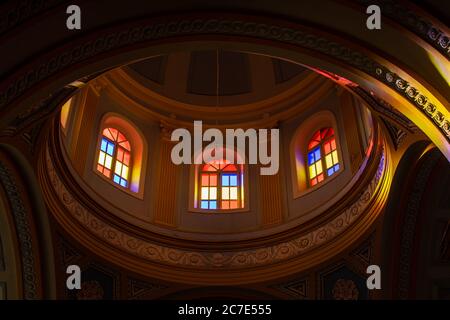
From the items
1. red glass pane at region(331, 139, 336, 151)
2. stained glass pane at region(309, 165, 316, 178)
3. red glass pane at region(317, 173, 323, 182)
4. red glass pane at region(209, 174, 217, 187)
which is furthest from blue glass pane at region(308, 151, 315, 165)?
red glass pane at region(209, 174, 217, 187)

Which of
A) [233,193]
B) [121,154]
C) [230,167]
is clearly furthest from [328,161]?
[121,154]

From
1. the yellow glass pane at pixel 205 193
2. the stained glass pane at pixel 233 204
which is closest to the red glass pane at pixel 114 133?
the yellow glass pane at pixel 205 193

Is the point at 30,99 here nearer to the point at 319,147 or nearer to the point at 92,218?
the point at 92,218

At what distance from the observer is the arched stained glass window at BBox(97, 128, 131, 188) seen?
1470 cm

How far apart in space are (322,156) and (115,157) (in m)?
4.68

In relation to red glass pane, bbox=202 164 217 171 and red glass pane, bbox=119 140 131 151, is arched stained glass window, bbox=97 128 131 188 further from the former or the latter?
red glass pane, bbox=202 164 217 171

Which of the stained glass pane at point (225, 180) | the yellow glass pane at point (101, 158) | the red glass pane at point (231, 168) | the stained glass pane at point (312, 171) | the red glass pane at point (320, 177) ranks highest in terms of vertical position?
the red glass pane at point (231, 168)

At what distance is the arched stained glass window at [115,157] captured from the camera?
14695 mm

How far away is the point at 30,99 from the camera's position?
27.7 ft

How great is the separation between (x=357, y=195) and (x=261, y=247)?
2.51 metres

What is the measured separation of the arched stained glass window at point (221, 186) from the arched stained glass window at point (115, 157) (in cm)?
181

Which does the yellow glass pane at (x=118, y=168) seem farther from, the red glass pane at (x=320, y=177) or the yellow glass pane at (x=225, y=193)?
the red glass pane at (x=320, y=177)
